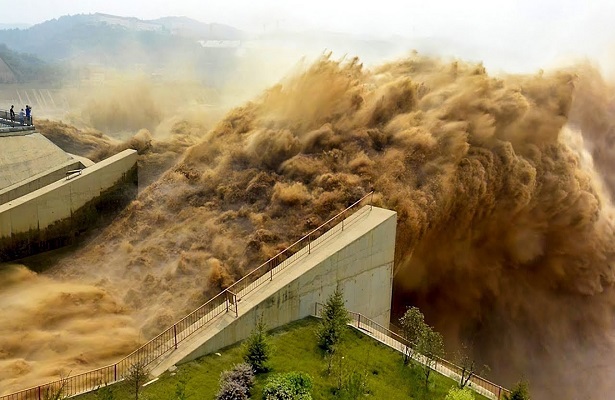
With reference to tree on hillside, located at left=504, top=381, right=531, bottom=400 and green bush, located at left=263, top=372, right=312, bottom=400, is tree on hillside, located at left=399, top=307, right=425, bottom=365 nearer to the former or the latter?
tree on hillside, located at left=504, top=381, right=531, bottom=400

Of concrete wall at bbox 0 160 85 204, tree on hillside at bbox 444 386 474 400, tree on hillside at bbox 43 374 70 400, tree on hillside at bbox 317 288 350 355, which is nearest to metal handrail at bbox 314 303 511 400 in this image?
tree on hillside at bbox 317 288 350 355

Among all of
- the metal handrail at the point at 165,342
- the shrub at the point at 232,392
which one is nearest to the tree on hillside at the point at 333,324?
the metal handrail at the point at 165,342

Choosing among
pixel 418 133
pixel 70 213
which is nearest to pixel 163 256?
pixel 70 213

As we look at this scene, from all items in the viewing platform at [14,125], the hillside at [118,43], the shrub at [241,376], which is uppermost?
the hillside at [118,43]

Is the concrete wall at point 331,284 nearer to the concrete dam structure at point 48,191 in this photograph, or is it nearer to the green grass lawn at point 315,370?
the green grass lawn at point 315,370

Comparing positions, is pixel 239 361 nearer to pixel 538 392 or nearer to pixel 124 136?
pixel 538 392

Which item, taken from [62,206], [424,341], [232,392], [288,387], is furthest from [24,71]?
[424,341]

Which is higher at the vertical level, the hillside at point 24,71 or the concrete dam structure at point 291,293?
the hillside at point 24,71
